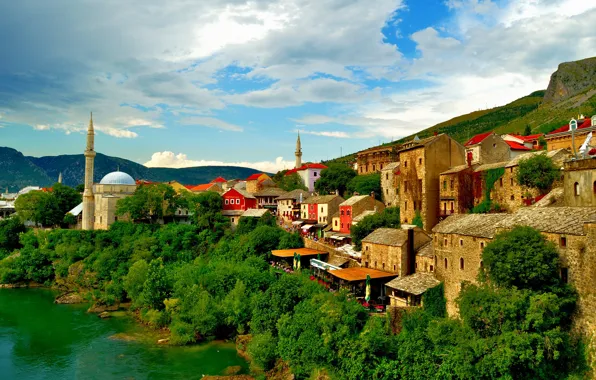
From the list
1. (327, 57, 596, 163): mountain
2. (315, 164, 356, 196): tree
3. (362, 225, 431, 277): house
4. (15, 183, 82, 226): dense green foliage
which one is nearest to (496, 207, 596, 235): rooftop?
(362, 225, 431, 277): house

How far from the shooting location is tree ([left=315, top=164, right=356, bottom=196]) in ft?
189

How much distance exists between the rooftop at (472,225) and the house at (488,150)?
11375 mm

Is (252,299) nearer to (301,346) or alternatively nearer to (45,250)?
(301,346)

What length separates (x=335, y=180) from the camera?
57.8 metres

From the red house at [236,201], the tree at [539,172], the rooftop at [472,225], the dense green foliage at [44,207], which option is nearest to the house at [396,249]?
the rooftop at [472,225]

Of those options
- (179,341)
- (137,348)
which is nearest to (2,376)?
(137,348)

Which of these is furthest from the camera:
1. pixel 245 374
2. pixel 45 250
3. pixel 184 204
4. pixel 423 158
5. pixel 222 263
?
pixel 184 204

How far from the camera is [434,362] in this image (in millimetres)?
20500

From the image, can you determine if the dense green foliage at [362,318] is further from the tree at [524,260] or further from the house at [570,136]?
the house at [570,136]

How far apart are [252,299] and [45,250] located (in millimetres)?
37183

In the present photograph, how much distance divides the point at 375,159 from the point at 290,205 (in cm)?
1236

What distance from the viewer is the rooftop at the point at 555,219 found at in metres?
18.7

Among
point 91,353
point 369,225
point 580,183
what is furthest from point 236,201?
point 580,183

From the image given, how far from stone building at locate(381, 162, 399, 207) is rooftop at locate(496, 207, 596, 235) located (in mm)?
24378
